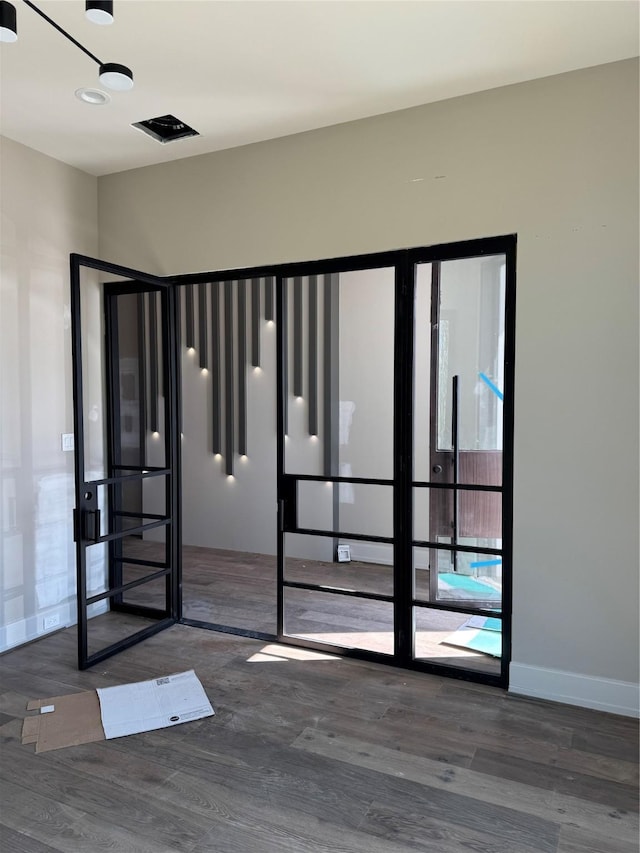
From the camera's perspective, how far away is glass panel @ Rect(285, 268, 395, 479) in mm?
3150

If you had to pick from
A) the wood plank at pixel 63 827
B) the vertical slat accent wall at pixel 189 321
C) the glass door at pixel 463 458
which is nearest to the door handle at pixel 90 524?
the wood plank at pixel 63 827

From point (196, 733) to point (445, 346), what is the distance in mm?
2176

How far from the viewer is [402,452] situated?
10.2ft

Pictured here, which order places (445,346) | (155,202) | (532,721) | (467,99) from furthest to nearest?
1. (155,202)
2. (445,346)
3. (467,99)
4. (532,721)

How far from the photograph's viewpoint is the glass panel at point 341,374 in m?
3.15

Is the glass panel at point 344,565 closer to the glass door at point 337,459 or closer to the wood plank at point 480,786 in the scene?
the glass door at point 337,459

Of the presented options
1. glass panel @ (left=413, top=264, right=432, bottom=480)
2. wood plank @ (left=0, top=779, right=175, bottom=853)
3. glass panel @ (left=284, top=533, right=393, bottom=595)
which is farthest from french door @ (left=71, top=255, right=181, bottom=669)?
glass panel @ (left=413, top=264, right=432, bottom=480)

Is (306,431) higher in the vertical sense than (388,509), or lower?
higher

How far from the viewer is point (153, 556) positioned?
4180 millimetres

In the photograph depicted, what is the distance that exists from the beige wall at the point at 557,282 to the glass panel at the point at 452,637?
0.85 ft

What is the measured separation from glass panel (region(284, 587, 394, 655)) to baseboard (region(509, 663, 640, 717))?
702 millimetres

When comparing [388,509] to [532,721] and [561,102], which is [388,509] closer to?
[532,721]

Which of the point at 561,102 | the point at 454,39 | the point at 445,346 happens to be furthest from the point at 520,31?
the point at 445,346

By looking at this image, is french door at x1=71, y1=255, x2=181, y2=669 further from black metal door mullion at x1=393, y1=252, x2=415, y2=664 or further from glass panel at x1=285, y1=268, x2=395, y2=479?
black metal door mullion at x1=393, y1=252, x2=415, y2=664
